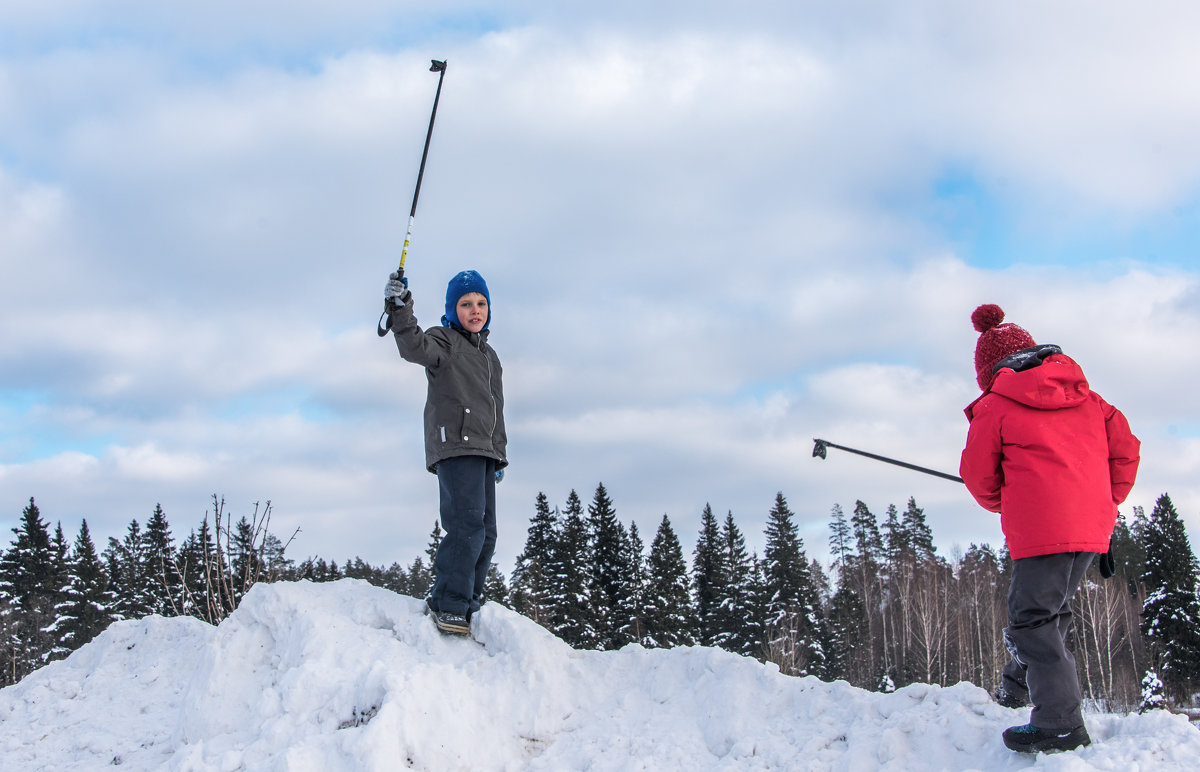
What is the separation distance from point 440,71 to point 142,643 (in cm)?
A: 465

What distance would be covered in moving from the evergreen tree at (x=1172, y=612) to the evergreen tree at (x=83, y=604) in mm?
39255

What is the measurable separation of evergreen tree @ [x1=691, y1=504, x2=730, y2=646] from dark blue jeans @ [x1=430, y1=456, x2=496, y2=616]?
1339 inches

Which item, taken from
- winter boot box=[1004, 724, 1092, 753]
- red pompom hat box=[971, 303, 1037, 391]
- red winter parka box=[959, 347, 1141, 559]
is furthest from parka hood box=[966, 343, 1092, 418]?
winter boot box=[1004, 724, 1092, 753]

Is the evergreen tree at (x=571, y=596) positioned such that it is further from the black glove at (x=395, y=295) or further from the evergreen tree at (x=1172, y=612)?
→ the black glove at (x=395, y=295)

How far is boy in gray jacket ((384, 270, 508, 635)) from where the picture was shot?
5312 mm

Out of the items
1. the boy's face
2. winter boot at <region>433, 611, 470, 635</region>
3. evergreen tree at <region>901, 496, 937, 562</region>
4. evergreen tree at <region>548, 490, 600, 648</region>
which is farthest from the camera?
evergreen tree at <region>901, 496, 937, 562</region>

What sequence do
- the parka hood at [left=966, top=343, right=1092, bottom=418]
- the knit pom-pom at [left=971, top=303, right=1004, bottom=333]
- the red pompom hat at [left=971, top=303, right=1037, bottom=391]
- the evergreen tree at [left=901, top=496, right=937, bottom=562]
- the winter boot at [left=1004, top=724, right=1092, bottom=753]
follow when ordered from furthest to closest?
1. the evergreen tree at [left=901, top=496, right=937, bottom=562]
2. the knit pom-pom at [left=971, top=303, right=1004, bottom=333]
3. the red pompom hat at [left=971, top=303, right=1037, bottom=391]
4. the parka hood at [left=966, top=343, right=1092, bottom=418]
5. the winter boot at [left=1004, top=724, right=1092, bottom=753]

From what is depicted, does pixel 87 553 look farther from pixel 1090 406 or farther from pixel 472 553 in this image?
pixel 1090 406

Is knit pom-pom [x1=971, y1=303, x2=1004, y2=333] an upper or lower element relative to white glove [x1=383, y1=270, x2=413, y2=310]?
lower

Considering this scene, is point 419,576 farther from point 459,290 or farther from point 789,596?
point 459,290

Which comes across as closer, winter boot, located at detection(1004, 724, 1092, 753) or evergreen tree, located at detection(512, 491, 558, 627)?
winter boot, located at detection(1004, 724, 1092, 753)

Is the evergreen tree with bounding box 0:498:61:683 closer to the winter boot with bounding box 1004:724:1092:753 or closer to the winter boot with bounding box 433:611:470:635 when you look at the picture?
the winter boot with bounding box 433:611:470:635

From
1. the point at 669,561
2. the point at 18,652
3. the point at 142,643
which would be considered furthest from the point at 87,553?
the point at 142,643

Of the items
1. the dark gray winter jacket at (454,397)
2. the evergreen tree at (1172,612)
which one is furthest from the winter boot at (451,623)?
the evergreen tree at (1172,612)
